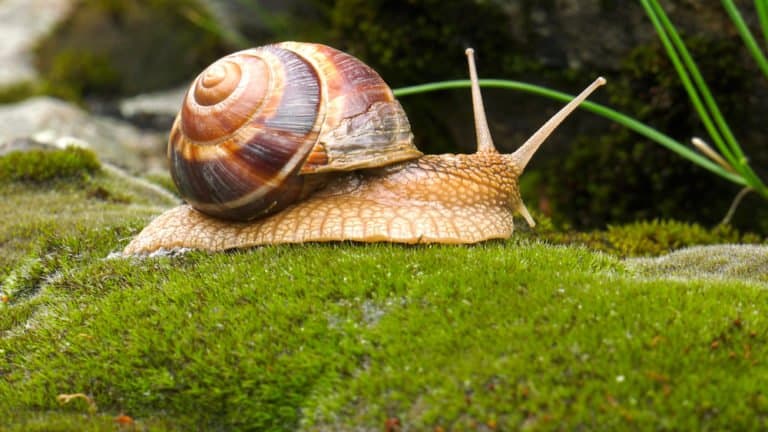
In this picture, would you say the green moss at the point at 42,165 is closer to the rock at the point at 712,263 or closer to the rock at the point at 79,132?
the rock at the point at 79,132

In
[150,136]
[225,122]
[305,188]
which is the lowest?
[150,136]

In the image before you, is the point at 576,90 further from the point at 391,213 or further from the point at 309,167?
the point at 309,167

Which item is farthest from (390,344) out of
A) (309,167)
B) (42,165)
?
(42,165)

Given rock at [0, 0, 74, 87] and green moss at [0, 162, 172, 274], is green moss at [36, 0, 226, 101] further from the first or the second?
green moss at [0, 162, 172, 274]

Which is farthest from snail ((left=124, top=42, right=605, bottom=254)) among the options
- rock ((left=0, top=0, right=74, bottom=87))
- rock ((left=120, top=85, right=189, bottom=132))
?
rock ((left=0, top=0, right=74, bottom=87))

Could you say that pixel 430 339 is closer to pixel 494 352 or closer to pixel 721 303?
pixel 494 352

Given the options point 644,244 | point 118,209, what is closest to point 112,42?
point 118,209
